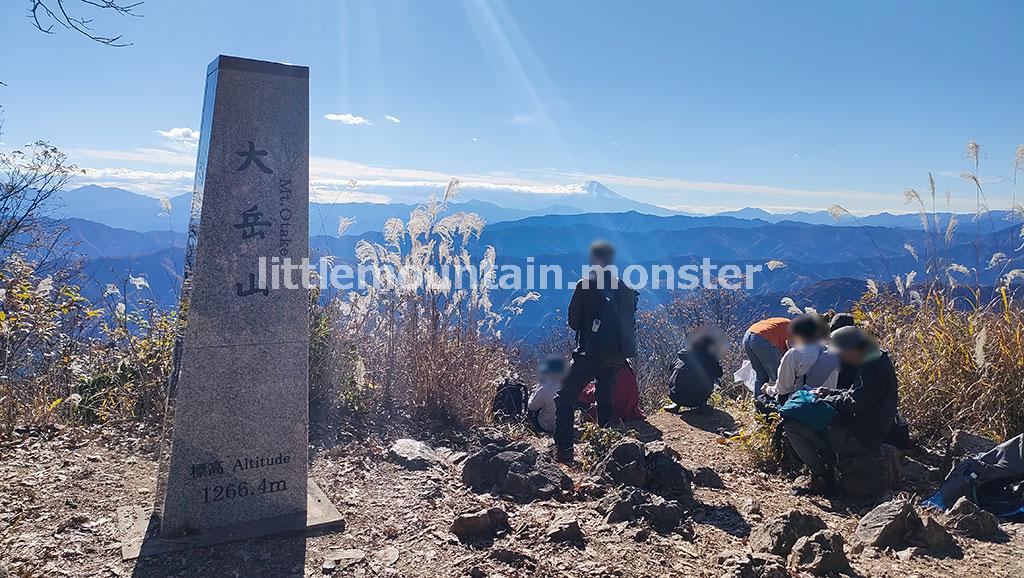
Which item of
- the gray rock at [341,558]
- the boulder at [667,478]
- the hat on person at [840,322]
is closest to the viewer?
the gray rock at [341,558]

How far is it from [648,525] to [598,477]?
33.9 inches

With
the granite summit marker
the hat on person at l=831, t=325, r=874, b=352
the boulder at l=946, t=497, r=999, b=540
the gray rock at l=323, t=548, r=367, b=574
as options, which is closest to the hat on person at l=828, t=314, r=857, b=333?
the hat on person at l=831, t=325, r=874, b=352

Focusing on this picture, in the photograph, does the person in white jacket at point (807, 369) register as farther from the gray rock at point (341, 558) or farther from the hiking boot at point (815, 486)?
the gray rock at point (341, 558)

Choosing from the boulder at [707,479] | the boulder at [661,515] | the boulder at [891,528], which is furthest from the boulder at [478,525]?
the boulder at [891,528]

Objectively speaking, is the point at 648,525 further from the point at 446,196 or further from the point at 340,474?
the point at 446,196

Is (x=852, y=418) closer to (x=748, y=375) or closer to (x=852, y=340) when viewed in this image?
(x=852, y=340)

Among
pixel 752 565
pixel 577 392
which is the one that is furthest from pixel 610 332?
pixel 752 565

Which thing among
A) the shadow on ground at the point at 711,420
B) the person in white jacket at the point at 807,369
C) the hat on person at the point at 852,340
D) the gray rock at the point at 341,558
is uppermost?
the hat on person at the point at 852,340

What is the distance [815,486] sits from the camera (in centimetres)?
428

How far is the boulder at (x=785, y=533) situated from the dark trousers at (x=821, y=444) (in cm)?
119

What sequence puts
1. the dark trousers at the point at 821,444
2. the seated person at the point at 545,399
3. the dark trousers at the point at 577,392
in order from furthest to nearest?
the seated person at the point at 545,399 → the dark trousers at the point at 577,392 → the dark trousers at the point at 821,444

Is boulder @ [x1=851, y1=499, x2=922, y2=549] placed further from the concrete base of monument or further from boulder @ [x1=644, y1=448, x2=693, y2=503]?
the concrete base of monument

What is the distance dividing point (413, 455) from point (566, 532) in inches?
63.9

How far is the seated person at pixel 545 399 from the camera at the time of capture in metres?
6.09
